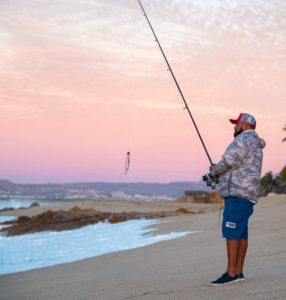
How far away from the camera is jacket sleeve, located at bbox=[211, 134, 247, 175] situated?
6190 mm

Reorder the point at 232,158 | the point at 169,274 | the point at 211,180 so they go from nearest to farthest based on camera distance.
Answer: the point at 232,158 < the point at 211,180 < the point at 169,274

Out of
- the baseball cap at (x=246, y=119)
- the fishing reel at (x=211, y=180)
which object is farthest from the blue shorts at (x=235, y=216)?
the baseball cap at (x=246, y=119)

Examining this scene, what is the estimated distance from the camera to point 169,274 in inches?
317

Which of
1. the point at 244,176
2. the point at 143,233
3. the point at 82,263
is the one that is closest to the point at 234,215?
the point at 244,176

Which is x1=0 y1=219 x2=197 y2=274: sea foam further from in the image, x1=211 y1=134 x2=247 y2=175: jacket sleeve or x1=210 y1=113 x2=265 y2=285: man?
x1=211 y1=134 x2=247 y2=175: jacket sleeve

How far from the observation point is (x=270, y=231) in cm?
1168

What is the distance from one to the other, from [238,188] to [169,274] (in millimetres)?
2237

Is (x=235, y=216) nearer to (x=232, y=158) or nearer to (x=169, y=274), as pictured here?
(x=232, y=158)

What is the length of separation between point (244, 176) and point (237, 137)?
15.2 inches

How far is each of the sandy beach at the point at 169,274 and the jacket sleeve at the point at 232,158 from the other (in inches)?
42.4

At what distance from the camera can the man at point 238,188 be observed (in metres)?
6.21

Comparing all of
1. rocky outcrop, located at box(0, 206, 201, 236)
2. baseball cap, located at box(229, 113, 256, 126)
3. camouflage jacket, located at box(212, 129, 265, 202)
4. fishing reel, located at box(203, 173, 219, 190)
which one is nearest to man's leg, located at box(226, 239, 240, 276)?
camouflage jacket, located at box(212, 129, 265, 202)

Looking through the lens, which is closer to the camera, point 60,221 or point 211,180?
point 211,180

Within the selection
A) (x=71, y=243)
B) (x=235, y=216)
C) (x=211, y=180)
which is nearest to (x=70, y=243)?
(x=71, y=243)
